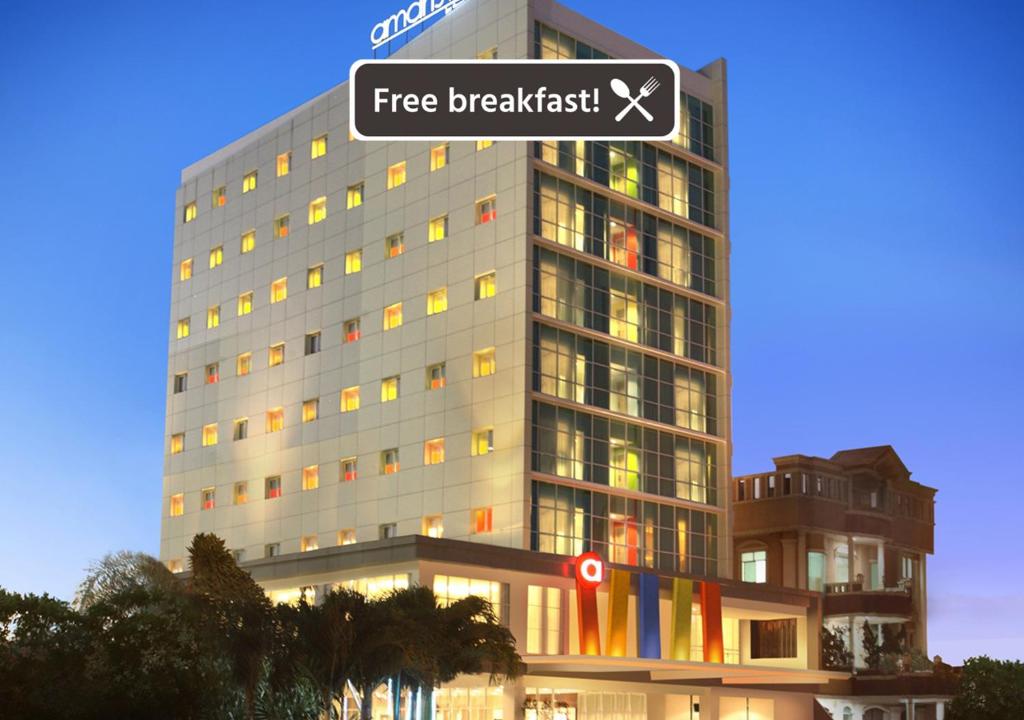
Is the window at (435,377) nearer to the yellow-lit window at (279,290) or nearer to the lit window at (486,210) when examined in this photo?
the lit window at (486,210)

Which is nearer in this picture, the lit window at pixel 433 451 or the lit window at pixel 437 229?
the lit window at pixel 433 451

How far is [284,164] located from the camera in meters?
108

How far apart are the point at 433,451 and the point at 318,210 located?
23545mm

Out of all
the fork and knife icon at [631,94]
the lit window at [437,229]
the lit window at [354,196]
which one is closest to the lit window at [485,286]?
the lit window at [437,229]

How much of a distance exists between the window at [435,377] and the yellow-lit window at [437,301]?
367cm

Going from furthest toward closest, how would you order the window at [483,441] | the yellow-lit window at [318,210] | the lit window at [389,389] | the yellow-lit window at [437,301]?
the yellow-lit window at [318,210]
the lit window at [389,389]
the yellow-lit window at [437,301]
the window at [483,441]

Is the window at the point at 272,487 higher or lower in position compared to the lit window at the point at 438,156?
lower

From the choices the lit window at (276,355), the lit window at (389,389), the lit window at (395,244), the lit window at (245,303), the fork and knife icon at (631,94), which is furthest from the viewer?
the lit window at (245,303)

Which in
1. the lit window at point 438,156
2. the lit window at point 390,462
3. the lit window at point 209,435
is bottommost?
the lit window at point 390,462

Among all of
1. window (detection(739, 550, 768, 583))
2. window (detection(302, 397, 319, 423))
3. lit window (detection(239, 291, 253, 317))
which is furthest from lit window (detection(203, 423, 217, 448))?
window (detection(739, 550, 768, 583))

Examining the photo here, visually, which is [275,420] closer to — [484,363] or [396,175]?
[396,175]

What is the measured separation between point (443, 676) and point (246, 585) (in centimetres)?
843

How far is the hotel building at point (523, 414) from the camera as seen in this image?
276ft

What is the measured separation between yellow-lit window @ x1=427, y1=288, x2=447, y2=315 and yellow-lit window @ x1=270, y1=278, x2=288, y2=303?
16482 millimetres
